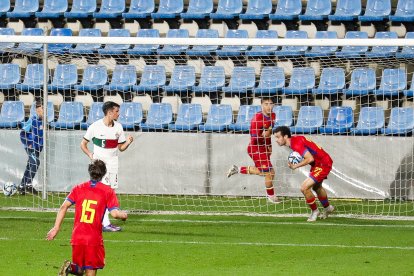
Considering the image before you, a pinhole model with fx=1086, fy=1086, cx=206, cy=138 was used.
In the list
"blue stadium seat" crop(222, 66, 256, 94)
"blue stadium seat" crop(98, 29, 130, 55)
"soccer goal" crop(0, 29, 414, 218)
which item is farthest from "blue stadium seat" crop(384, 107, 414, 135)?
"blue stadium seat" crop(98, 29, 130, 55)

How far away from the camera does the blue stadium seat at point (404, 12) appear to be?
22.2 metres

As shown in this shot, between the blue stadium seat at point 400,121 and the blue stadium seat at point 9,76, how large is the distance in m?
7.64

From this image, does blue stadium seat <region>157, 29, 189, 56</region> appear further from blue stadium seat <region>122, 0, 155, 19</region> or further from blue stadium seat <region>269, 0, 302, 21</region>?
blue stadium seat <region>269, 0, 302, 21</region>

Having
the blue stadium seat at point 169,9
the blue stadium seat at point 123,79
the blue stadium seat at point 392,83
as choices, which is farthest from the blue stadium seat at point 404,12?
the blue stadium seat at point 123,79

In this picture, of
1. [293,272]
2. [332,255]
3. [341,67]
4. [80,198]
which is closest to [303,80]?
[341,67]

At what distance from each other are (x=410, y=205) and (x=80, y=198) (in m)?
10.4

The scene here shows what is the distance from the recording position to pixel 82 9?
23.9 m

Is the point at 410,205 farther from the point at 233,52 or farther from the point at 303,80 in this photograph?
the point at 233,52

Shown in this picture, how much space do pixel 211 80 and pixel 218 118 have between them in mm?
933

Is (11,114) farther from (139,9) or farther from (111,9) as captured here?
(139,9)

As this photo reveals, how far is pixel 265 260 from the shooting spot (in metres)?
12.8

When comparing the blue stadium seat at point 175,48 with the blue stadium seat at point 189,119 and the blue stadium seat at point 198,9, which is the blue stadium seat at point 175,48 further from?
the blue stadium seat at point 189,119

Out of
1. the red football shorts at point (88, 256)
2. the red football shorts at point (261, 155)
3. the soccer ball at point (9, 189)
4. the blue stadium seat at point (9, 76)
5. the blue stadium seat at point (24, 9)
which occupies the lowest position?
the soccer ball at point (9, 189)

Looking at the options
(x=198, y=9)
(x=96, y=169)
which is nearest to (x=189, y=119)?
(x=198, y=9)
